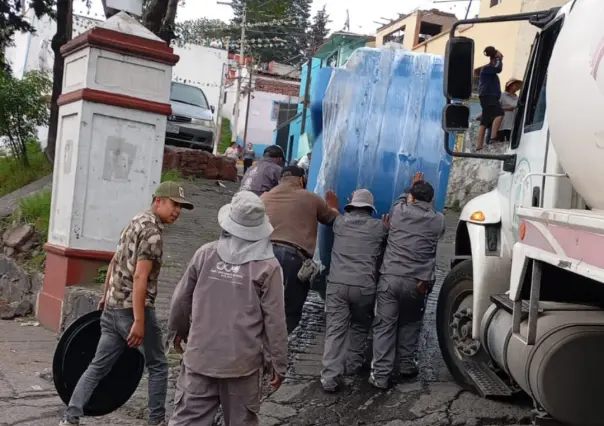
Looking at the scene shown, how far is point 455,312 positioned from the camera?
16.6ft

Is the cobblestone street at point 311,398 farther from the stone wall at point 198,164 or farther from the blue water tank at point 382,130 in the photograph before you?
the stone wall at point 198,164

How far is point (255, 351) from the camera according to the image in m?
3.55

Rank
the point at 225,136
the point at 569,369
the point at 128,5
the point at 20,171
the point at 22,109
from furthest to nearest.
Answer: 1. the point at 225,136
2. the point at 20,171
3. the point at 22,109
4. the point at 128,5
5. the point at 569,369

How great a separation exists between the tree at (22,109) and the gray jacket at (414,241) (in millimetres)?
8524

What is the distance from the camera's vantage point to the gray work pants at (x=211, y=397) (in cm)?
354

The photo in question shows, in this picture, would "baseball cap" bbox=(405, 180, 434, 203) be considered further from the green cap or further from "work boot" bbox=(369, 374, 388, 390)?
the green cap

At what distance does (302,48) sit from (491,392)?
51045 mm

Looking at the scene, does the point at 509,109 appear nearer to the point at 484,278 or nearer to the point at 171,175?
the point at 484,278

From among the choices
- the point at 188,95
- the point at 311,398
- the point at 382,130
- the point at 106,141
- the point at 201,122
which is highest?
the point at 188,95

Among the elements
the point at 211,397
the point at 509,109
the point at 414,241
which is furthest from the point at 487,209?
the point at 211,397

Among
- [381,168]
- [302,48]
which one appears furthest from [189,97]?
[302,48]

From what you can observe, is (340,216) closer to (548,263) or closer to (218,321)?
(218,321)

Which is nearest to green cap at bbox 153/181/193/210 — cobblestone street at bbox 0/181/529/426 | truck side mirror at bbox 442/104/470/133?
cobblestone street at bbox 0/181/529/426

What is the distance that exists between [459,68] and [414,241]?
4.75 feet
